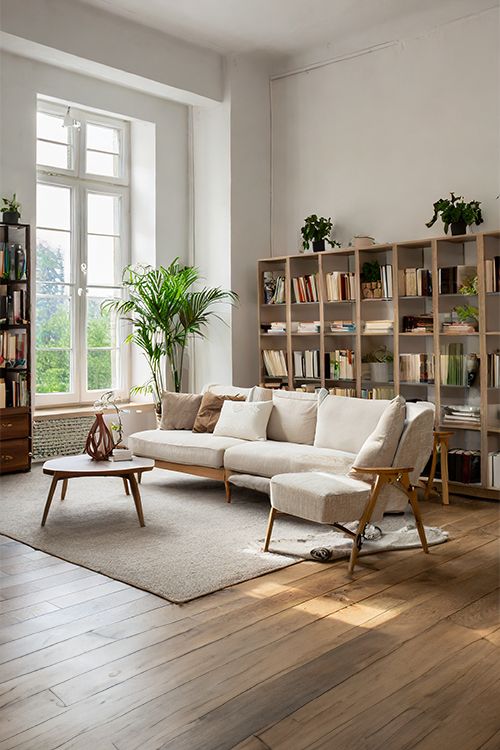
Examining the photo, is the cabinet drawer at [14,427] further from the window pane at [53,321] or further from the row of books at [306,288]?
the row of books at [306,288]

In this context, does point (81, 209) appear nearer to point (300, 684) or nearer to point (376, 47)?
point (376, 47)

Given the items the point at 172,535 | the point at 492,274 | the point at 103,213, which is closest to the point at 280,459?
the point at 172,535

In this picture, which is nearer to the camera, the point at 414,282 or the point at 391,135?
the point at 414,282

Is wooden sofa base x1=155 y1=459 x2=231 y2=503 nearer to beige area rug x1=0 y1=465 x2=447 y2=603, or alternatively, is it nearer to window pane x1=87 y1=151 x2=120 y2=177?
beige area rug x1=0 y1=465 x2=447 y2=603

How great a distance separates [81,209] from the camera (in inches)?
314

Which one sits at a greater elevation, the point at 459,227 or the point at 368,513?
the point at 459,227

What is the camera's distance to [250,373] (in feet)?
26.9

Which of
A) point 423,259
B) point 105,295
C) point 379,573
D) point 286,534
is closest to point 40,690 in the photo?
point 379,573

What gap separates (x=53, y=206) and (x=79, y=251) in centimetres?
53

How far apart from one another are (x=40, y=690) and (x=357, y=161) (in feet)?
19.8

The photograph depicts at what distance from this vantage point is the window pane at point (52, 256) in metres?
7.64

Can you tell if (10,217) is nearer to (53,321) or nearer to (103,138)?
(53,321)

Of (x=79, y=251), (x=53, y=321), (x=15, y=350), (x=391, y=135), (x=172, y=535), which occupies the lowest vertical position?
(x=172, y=535)

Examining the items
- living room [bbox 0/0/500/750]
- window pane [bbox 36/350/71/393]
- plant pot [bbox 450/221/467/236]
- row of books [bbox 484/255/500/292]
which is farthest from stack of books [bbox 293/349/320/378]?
window pane [bbox 36/350/71/393]
